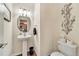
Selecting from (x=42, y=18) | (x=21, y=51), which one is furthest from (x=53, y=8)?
(x=21, y=51)

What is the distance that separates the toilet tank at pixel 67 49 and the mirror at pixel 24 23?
20.9 inches

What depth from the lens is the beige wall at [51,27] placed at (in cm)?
181

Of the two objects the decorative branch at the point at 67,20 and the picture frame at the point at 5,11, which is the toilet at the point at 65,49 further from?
the picture frame at the point at 5,11

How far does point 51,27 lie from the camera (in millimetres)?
1824

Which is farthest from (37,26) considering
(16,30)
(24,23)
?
(16,30)

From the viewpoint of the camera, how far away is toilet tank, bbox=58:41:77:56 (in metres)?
1.77

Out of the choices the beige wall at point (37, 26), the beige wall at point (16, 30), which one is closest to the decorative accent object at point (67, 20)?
the beige wall at point (37, 26)

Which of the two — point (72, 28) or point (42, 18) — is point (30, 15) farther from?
point (72, 28)

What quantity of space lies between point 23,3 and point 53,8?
458 mm

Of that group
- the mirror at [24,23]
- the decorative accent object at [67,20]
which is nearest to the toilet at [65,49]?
the decorative accent object at [67,20]

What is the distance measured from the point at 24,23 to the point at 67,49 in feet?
2.45

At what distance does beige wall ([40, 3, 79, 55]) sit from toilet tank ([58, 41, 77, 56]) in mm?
84

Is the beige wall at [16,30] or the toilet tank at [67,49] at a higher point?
the beige wall at [16,30]

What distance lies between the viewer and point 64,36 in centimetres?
182
